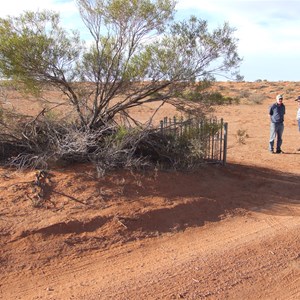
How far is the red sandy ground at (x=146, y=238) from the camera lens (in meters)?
4.92

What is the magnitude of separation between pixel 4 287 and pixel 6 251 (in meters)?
0.68

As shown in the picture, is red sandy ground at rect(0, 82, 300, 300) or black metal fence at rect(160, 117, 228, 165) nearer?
red sandy ground at rect(0, 82, 300, 300)

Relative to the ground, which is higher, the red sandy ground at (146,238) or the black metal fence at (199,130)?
the black metal fence at (199,130)

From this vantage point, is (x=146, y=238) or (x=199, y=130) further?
(x=199, y=130)

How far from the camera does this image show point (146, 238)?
20.3 feet

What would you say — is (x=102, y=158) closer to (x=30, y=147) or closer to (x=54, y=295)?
(x=30, y=147)

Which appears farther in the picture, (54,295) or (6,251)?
(6,251)

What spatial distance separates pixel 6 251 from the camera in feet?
17.8

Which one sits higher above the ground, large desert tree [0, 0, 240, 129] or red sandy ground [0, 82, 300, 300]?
large desert tree [0, 0, 240, 129]

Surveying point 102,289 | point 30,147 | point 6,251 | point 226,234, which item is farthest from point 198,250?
point 30,147

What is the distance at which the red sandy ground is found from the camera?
4.92 meters

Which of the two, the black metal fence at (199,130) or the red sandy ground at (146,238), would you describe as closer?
the red sandy ground at (146,238)

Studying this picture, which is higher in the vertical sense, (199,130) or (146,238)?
(199,130)

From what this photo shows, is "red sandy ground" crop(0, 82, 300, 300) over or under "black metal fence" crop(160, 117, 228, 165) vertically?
under
